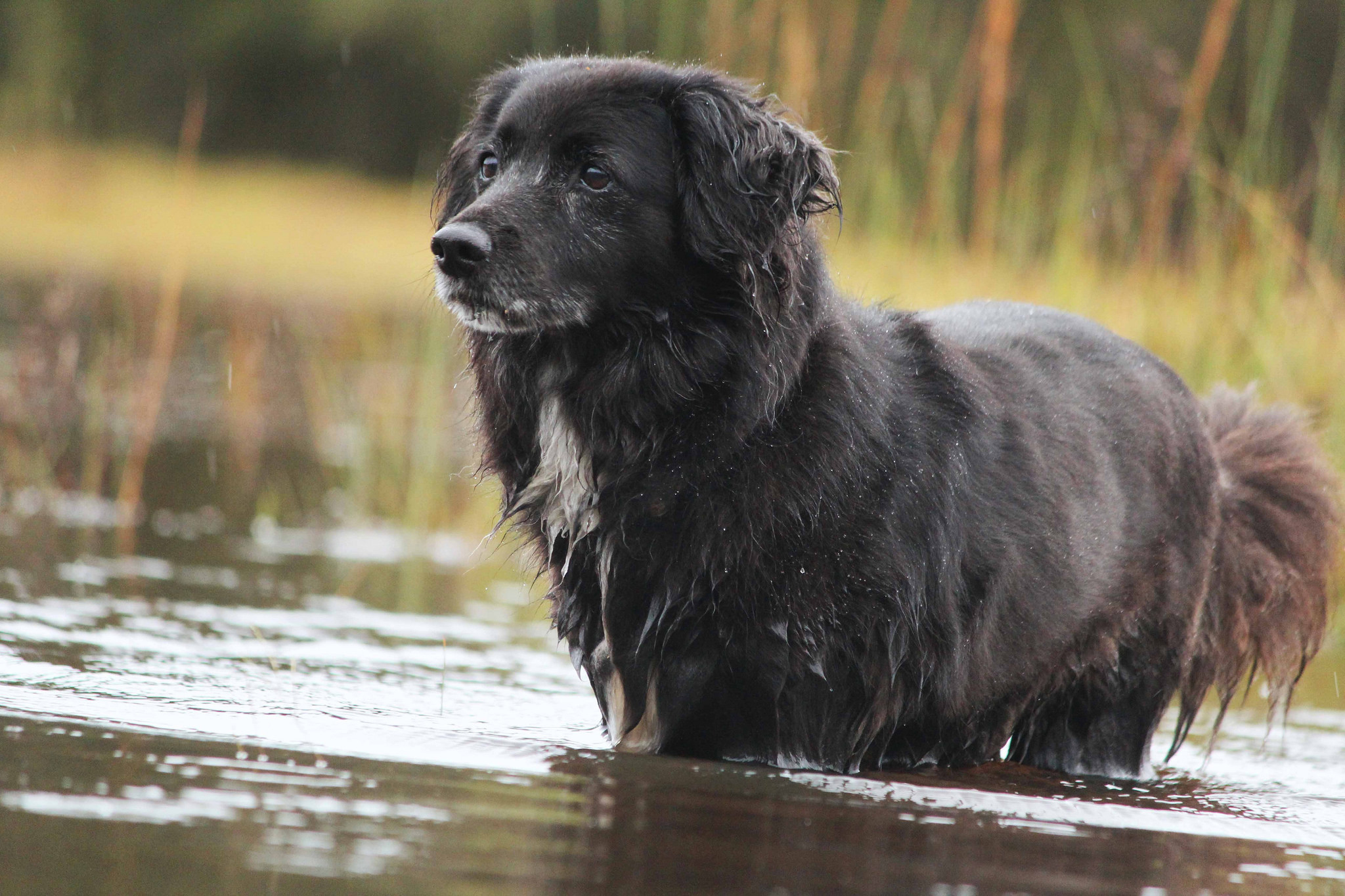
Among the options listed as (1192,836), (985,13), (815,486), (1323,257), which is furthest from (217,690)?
(1323,257)

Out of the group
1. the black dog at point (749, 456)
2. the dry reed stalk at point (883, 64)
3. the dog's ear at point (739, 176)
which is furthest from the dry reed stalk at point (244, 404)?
the dog's ear at point (739, 176)

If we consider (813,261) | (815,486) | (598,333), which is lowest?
(815,486)

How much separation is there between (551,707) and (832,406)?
1299 millimetres

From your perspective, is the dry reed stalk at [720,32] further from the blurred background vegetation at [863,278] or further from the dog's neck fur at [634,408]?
the dog's neck fur at [634,408]

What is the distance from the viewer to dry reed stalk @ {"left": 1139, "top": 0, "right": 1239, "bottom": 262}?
607 centimetres

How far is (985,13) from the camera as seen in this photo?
6266 millimetres

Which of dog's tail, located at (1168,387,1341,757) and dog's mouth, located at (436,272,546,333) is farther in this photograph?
dog's tail, located at (1168,387,1341,757)

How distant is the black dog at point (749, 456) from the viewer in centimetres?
334

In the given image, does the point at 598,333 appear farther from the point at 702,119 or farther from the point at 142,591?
the point at 142,591

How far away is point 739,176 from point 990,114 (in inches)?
125

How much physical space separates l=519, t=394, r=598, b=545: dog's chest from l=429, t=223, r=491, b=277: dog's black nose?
1.26ft

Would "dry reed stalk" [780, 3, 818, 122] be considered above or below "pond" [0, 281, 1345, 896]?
above

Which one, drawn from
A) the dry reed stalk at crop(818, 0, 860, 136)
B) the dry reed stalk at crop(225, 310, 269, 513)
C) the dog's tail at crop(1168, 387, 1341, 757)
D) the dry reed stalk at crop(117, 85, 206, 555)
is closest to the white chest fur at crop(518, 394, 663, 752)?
the dog's tail at crop(1168, 387, 1341, 757)

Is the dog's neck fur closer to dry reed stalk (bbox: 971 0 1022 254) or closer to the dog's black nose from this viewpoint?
the dog's black nose
